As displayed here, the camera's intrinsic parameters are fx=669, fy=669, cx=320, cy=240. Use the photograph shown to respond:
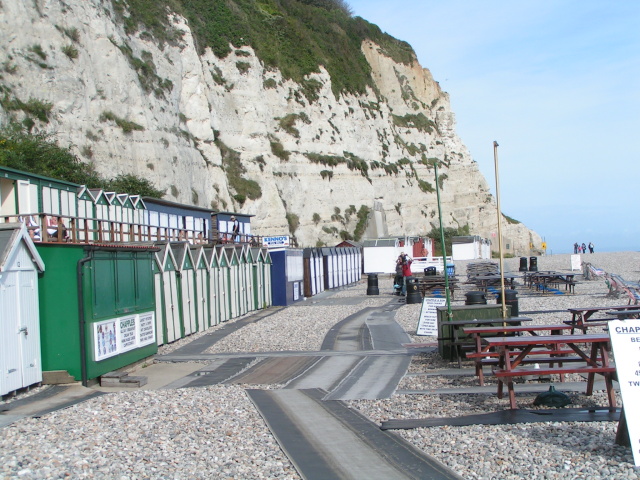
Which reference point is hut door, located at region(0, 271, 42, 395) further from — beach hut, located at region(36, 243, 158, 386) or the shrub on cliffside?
the shrub on cliffside

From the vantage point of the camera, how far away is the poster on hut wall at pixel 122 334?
12.8 m

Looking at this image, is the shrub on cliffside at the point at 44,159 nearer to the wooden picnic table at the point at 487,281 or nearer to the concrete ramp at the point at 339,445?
the wooden picnic table at the point at 487,281

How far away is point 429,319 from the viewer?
16.2 metres

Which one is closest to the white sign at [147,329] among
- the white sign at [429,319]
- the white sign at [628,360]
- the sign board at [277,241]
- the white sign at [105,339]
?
the white sign at [105,339]

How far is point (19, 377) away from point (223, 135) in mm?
48496

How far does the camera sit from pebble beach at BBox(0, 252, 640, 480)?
6352 millimetres

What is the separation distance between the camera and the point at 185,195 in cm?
4722

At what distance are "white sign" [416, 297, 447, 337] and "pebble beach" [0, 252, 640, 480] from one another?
4.55m

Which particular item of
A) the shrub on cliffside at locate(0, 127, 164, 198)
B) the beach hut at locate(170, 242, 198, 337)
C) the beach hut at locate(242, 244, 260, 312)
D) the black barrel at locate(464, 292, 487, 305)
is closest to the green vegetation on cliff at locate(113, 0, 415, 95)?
the shrub on cliffside at locate(0, 127, 164, 198)

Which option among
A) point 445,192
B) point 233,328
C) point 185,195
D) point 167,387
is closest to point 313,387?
point 167,387

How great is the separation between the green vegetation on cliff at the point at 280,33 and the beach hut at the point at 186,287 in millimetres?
32755

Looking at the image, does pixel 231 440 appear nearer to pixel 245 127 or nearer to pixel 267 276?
pixel 267 276

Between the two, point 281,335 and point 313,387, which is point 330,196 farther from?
point 313,387

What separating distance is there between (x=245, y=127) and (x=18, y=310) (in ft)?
165
